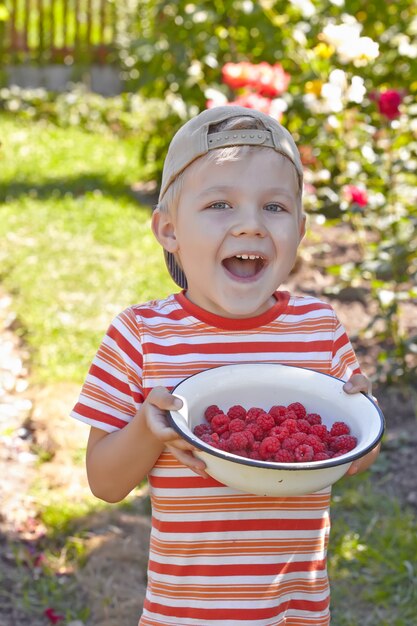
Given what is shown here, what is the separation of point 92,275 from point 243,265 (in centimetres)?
350

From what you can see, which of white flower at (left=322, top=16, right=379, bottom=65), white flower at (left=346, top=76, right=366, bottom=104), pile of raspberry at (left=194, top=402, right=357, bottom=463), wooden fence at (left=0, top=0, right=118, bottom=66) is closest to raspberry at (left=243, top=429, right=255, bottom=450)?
pile of raspberry at (left=194, top=402, right=357, bottom=463)

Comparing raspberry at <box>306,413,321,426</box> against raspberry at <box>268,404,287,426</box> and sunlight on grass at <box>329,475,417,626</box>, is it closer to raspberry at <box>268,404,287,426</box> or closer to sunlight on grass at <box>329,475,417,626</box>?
raspberry at <box>268,404,287,426</box>

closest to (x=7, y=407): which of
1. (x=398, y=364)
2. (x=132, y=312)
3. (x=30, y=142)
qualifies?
(x=398, y=364)

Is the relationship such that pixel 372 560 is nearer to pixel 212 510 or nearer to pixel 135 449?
pixel 212 510

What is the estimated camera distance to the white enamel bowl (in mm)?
1438

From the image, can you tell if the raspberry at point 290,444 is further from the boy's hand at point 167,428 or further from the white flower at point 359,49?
the white flower at point 359,49

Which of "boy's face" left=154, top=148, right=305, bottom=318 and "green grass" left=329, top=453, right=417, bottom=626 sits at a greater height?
"boy's face" left=154, top=148, right=305, bottom=318

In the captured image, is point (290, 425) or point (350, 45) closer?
point (290, 425)

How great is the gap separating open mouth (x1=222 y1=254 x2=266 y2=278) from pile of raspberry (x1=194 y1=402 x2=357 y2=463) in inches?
8.2

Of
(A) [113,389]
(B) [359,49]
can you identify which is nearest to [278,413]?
(A) [113,389]

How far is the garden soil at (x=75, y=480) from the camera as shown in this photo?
9.23ft

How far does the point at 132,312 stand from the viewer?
69.2 inches

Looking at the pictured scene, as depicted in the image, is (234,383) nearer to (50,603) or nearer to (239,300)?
A: (239,300)

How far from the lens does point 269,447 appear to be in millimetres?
1506
